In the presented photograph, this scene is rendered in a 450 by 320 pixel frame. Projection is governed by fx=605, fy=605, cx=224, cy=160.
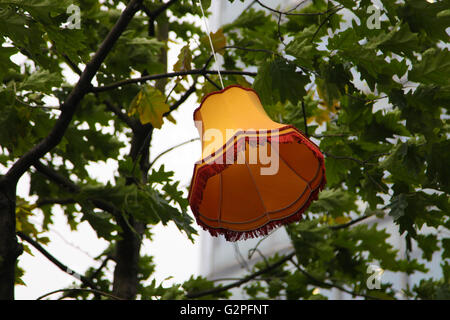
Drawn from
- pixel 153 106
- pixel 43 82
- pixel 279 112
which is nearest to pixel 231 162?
pixel 153 106

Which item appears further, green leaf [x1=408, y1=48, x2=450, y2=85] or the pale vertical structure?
the pale vertical structure

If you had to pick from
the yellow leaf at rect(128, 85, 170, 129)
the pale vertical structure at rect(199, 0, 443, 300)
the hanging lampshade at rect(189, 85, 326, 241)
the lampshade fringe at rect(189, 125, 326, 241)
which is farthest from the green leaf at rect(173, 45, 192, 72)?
the pale vertical structure at rect(199, 0, 443, 300)

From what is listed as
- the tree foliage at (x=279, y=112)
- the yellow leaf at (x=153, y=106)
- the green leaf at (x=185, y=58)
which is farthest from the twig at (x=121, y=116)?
the green leaf at (x=185, y=58)

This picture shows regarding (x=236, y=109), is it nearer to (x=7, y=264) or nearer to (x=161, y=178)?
(x=161, y=178)

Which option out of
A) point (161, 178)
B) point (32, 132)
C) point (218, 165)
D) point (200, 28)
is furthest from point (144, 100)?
point (200, 28)

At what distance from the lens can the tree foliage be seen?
3350 mm

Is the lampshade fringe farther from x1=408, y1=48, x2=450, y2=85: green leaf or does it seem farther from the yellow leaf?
the yellow leaf

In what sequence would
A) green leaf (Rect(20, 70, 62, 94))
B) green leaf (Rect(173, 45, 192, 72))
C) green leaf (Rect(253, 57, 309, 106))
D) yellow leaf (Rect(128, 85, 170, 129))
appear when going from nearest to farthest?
green leaf (Rect(253, 57, 309, 106)) < green leaf (Rect(173, 45, 192, 72)) < green leaf (Rect(20, 70, 62, 94)) < yellow leaf (Rect(128, 85, 170, 129))

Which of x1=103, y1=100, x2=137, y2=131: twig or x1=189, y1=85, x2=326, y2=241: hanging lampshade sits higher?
x1=103, y1=100, x2=137, y2=131: twig

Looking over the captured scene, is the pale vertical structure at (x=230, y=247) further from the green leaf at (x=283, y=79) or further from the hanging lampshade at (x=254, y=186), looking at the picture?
the green leaf at (x=283, y=79)

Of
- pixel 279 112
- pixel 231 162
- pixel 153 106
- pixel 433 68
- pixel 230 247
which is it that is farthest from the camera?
pixel 230 247

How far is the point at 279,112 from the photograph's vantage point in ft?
17.1

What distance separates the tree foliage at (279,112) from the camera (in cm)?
335

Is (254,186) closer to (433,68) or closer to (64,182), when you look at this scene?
(433,68)
